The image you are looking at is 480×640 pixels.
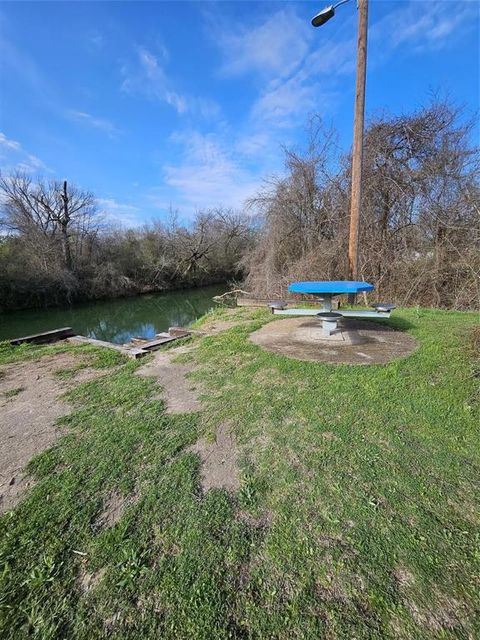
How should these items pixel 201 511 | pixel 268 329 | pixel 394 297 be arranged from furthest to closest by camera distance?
1. pixel 394 297
2. pixel 268 329
3. pixel 201 511

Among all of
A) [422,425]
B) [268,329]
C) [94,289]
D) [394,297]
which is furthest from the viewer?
[94,289]

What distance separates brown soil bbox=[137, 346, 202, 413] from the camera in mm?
2833

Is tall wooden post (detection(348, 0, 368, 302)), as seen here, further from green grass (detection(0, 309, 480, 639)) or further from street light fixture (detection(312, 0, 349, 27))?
green grass (detection(0, 309, 480, 639))

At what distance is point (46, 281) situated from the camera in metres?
14.7

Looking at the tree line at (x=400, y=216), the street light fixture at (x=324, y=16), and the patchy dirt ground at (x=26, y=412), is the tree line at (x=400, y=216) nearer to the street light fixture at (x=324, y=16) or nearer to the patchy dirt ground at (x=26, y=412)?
the street light fixture at (x=324, y=16)

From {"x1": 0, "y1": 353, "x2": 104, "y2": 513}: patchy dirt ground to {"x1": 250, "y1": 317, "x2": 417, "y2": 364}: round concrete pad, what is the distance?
2555 mm

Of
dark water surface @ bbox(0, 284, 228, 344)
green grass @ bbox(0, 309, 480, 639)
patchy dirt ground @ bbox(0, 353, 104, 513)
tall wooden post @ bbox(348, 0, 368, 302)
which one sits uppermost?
tall wooden post @ bbox(348, 0, 368, 302)

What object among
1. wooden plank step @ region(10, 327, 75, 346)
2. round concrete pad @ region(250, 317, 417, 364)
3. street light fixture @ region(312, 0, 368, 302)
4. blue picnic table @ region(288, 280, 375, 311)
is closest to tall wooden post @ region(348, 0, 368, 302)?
street light fixture @ region(312, 0, 368, 302)

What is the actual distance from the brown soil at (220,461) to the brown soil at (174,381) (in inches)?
21.0

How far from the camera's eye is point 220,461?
6.67ft

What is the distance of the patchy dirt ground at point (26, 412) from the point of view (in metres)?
1.99

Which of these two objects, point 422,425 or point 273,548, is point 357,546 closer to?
point 273,548

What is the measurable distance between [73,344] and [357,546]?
5553 mm

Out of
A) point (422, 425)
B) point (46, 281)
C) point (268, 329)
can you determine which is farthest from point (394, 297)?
point (46, 281)
